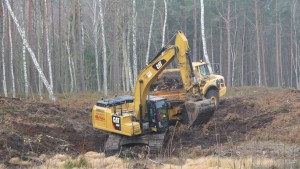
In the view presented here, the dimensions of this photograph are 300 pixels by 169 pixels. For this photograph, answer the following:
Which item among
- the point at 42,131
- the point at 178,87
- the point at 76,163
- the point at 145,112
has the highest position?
the point at 178,87

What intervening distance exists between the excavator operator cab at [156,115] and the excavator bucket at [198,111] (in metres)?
1.15

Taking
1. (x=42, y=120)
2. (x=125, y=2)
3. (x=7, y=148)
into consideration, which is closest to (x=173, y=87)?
(x=42, y=120)

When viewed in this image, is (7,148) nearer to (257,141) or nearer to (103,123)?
(103,123)

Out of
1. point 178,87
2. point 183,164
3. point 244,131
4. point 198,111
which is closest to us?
point 183,164

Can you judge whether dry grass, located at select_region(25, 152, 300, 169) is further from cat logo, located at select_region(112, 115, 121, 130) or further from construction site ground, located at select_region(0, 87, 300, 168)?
cat logo, located at select_region(112, 115, 121, 130)

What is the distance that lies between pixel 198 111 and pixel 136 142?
2.29 metres

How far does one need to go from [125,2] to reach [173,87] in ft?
73.3

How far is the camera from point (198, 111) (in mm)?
13766

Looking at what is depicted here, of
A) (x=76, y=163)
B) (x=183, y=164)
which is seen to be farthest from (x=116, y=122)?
(x=183, y=164)

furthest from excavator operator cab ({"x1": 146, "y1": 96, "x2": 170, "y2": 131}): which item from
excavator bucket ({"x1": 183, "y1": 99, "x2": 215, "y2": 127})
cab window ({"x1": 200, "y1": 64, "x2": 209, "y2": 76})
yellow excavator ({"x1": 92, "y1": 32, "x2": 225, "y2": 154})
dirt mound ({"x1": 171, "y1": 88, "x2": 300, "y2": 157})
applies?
cab window ({"x1": 200, "y1": 64, "x2": 209, "y2": 76})

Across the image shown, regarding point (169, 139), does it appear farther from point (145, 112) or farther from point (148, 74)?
point (148, 74)

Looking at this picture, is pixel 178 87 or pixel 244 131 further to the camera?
pixel 178 87

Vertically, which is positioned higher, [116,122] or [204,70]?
[204,70]

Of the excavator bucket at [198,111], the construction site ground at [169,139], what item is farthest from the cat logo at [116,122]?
the excavator bucket at [198,111]
